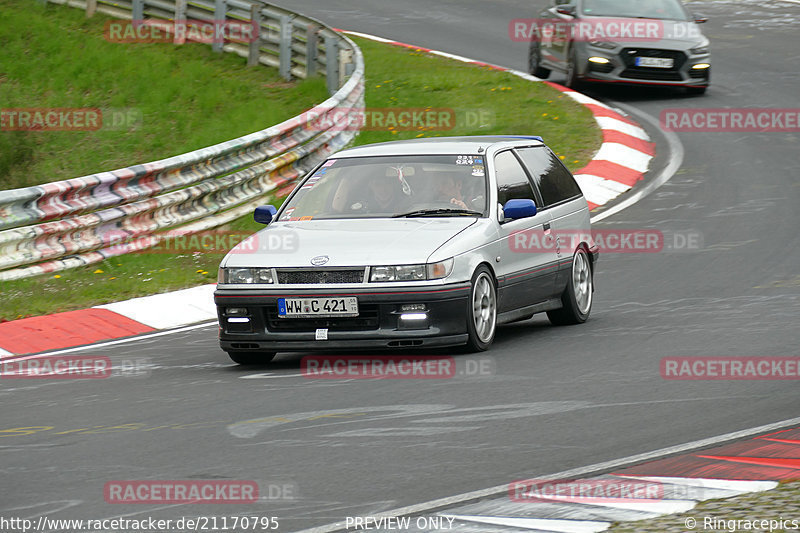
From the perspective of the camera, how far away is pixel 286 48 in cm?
2289

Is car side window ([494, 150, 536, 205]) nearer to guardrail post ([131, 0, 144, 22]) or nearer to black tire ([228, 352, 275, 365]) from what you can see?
black tire ([228, 352, 275, 365])

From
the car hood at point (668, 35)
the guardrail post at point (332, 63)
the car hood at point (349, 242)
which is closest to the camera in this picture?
the car hood at point (349, 242)

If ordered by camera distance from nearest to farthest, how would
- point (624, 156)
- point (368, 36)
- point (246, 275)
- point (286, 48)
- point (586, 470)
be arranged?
point (586, 470) < point (246, 275) < point (624, 156) < point (286, 48) < point (368, 36)

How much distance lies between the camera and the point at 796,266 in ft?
39.8

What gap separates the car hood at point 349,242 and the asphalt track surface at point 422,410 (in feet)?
2.47

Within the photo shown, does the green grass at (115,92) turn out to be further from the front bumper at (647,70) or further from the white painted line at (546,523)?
the white painted line at (546,523)

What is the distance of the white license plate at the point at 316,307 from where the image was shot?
862 cm

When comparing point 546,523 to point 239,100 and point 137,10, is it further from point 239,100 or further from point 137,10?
point 137,10

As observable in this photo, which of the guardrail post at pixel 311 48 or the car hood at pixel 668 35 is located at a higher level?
the car hood at pixel 668 35

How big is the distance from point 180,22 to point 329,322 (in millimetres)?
18257

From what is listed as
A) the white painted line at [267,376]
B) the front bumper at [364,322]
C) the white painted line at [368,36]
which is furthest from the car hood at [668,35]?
the white painted line at [267,376]

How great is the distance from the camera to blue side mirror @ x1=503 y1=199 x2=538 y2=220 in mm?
9484

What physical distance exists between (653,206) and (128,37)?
14280mm

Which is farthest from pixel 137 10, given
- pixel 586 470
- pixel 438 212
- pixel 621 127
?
pixel 586 470
